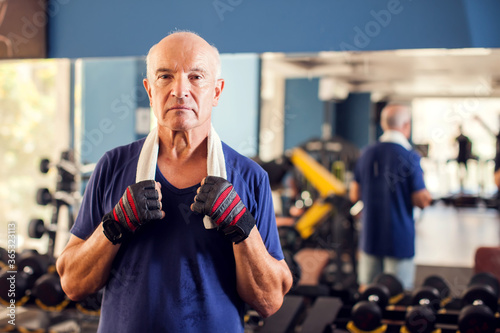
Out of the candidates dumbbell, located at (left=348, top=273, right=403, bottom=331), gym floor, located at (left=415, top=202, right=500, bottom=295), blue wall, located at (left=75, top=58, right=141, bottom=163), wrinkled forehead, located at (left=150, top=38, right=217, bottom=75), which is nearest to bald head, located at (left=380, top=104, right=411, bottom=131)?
gym floor, located at (left=415, top=202, right=500, bottom=295)

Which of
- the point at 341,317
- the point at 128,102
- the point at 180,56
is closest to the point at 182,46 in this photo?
the point at 180,56

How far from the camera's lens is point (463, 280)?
336 centimetres

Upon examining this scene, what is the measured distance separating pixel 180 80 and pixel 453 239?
14.1 feet

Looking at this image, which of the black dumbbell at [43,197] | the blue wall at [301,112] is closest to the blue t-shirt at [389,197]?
the blue wall at [301,112]

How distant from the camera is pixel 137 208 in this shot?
106 cm

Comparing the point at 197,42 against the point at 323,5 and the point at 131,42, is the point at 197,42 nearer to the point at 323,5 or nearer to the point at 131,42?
the point at 323,5

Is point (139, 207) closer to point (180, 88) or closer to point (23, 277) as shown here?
point (180, 88)

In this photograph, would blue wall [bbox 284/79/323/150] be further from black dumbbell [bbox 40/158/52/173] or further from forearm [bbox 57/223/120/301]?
forearm [bbox 57/223/120/301]

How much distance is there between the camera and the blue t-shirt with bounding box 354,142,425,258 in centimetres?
318

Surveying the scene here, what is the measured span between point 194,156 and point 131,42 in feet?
5.90

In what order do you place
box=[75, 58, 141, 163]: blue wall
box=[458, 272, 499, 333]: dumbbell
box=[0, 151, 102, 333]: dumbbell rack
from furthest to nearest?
box=[75, 58, 141, 163]: blue wall, box=[0, 151, 102, 333]: dumbbell rack, box=[458, 272, 499, 333]: dumbbell

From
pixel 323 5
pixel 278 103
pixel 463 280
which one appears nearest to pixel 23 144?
pixel 278 103

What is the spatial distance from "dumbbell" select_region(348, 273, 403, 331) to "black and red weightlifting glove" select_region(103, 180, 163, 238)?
176cm

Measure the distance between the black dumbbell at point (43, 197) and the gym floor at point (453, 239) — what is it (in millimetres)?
2570
